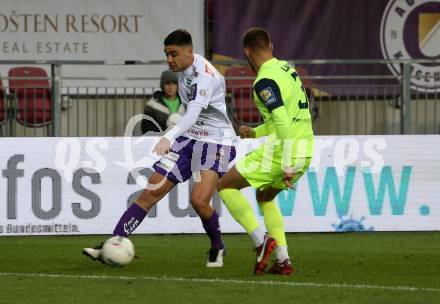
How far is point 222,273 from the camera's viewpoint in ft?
36.3

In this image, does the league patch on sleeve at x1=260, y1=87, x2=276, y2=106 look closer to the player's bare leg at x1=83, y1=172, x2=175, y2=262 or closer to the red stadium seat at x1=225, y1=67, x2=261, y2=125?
the player's bare leg at x1=83, y1=172, x2=175, y2=262

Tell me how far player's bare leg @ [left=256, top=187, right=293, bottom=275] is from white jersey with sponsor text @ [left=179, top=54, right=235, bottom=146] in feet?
2.85

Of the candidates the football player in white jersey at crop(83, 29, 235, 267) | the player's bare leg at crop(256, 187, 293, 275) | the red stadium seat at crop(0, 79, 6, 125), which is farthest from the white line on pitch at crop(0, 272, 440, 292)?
the red stadium seat at crop(0, 79, 6, 125)

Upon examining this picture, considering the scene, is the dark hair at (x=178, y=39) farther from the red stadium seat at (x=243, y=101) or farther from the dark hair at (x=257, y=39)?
the red stadium seat at (x=243, y=101)

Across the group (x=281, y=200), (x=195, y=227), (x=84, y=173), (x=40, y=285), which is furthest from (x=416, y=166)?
(x=40, y=285)

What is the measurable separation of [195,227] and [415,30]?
20.0ft

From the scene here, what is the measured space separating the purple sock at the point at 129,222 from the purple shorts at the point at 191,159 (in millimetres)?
406

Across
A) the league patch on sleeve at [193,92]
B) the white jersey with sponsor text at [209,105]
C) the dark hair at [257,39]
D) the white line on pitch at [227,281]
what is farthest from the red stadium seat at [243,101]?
the white line on pitch at [227,281]

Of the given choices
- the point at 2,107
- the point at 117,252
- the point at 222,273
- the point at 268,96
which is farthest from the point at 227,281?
the point at 2,107

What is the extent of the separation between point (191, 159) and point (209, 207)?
0.46 m

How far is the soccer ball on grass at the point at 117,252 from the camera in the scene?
36.1ft

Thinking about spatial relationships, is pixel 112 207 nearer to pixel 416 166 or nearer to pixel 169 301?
pixel 416 166

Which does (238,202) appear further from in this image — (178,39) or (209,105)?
(178,39)

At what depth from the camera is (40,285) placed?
10172 millimetres
